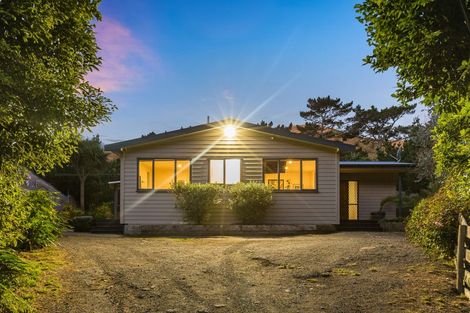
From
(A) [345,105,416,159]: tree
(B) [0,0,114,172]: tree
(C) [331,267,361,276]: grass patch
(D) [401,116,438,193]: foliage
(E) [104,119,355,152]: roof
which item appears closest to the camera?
(B) [0,0,114,172]: tree

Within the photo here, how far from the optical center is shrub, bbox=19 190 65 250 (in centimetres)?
1009

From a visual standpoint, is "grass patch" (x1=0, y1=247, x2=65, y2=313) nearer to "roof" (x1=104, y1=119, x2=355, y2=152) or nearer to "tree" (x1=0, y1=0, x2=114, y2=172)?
"tree" (x1=0, y1=0, x2=114, y2=172)

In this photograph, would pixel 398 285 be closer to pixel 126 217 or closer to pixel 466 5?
pixel 466 5

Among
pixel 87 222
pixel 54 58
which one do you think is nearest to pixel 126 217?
pixel 87 222

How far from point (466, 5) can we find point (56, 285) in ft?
23.6

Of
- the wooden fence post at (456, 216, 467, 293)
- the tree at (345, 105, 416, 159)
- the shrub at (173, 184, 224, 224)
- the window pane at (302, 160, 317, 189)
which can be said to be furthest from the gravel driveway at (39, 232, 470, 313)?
the tree at (345, 105, 416, 159)

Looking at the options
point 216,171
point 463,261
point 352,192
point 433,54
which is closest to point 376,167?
point 352,192

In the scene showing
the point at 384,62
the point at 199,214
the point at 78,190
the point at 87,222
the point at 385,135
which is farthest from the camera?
the point at 385,135

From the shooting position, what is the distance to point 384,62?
6.87 metres

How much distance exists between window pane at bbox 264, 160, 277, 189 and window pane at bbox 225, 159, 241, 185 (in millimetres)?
1157

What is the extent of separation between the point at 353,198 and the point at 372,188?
3.51 feet

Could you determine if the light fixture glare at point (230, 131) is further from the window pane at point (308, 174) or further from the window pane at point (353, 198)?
the window pane at point (353, 198)

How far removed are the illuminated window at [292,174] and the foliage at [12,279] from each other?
14.1 meters

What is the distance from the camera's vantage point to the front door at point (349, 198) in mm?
23970
